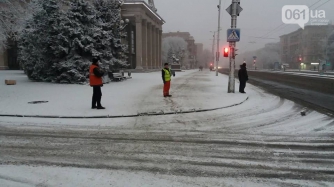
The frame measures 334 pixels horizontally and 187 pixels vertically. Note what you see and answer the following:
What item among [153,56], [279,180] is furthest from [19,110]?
[153,56]

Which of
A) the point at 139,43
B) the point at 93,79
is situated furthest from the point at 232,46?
the point at 139,43

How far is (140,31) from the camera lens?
49.9 m

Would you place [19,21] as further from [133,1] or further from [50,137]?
[133,1]

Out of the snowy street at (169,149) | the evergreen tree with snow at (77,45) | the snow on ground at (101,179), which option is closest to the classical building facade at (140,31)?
the evergreen tree with snow at (77,45)

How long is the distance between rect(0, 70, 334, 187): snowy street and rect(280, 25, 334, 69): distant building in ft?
268

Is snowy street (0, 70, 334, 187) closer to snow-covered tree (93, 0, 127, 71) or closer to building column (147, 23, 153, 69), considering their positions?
snow-covered tree (93, 0, 127, 71)

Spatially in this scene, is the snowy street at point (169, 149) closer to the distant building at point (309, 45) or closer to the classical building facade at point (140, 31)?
the classical building facade at point (140, 31)

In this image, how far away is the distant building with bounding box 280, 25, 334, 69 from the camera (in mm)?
85044

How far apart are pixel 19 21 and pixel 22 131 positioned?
11.7 meters

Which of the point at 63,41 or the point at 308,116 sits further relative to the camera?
the point at 63,41

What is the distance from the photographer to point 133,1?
50312 millimetres

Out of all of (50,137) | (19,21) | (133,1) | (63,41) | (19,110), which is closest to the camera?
(50,137)

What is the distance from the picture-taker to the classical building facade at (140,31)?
4994 centimetres

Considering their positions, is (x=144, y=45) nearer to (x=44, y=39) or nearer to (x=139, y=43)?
(x=139, y=43)
